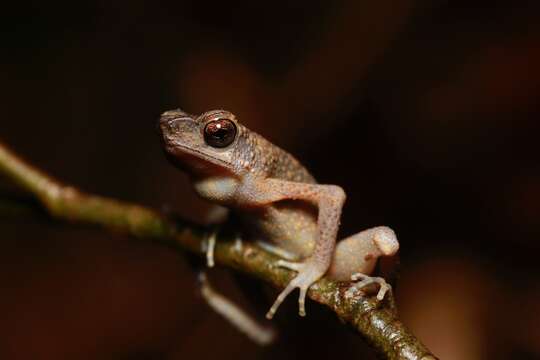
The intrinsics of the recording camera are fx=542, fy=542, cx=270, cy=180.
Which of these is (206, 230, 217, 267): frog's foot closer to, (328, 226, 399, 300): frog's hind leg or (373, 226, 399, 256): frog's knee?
(328, 226, 399, 300): frog's hind leg

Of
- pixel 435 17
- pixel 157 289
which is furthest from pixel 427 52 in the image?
pixel 157 289

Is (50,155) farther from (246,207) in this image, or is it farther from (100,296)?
(246,207)

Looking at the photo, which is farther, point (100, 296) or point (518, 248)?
point (100, 296)

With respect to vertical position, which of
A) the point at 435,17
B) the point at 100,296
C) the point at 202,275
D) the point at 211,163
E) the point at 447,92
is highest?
the point at 435,17

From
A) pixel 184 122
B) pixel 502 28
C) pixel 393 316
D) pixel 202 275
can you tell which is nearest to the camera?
pixel 393 316

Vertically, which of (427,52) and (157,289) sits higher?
(427,52)

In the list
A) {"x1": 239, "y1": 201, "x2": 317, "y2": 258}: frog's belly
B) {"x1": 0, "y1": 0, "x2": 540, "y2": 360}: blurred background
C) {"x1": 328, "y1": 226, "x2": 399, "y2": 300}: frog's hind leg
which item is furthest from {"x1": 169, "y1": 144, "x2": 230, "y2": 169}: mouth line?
{"x1": 0, "y1": 0, "x2": 540, "y2": 360}: blurred background

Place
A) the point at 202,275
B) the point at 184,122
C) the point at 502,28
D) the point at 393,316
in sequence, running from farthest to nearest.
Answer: the point at 502,28, the point at 202,275, the point at 184,122, the point at 393,316
